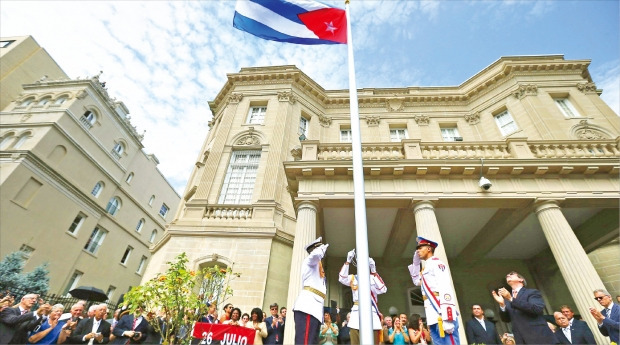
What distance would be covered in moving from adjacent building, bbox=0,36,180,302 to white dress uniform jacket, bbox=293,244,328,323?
877 inches

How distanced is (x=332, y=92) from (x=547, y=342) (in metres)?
18.3

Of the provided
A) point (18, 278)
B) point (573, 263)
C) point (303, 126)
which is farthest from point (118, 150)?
point (573, 263)

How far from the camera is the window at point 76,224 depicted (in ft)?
72.3

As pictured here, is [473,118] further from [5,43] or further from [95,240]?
[5,43]

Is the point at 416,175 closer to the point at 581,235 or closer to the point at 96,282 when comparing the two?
the point at 581,235

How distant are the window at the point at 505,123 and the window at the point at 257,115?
46.5 ft

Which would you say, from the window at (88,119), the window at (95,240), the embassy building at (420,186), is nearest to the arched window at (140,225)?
the window at (95,240)

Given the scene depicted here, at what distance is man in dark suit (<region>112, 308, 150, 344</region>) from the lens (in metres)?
6.01

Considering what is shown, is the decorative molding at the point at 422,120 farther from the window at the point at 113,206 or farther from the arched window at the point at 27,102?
the arched window at the point at 27,102

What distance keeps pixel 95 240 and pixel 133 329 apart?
2320cm

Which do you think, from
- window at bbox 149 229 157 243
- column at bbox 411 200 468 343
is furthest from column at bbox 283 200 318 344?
window at bbox 149 229 157 243

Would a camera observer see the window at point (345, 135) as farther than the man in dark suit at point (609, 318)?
Yes

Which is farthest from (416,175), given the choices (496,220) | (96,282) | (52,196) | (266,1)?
(96,282)

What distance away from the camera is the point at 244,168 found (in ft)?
50.2
